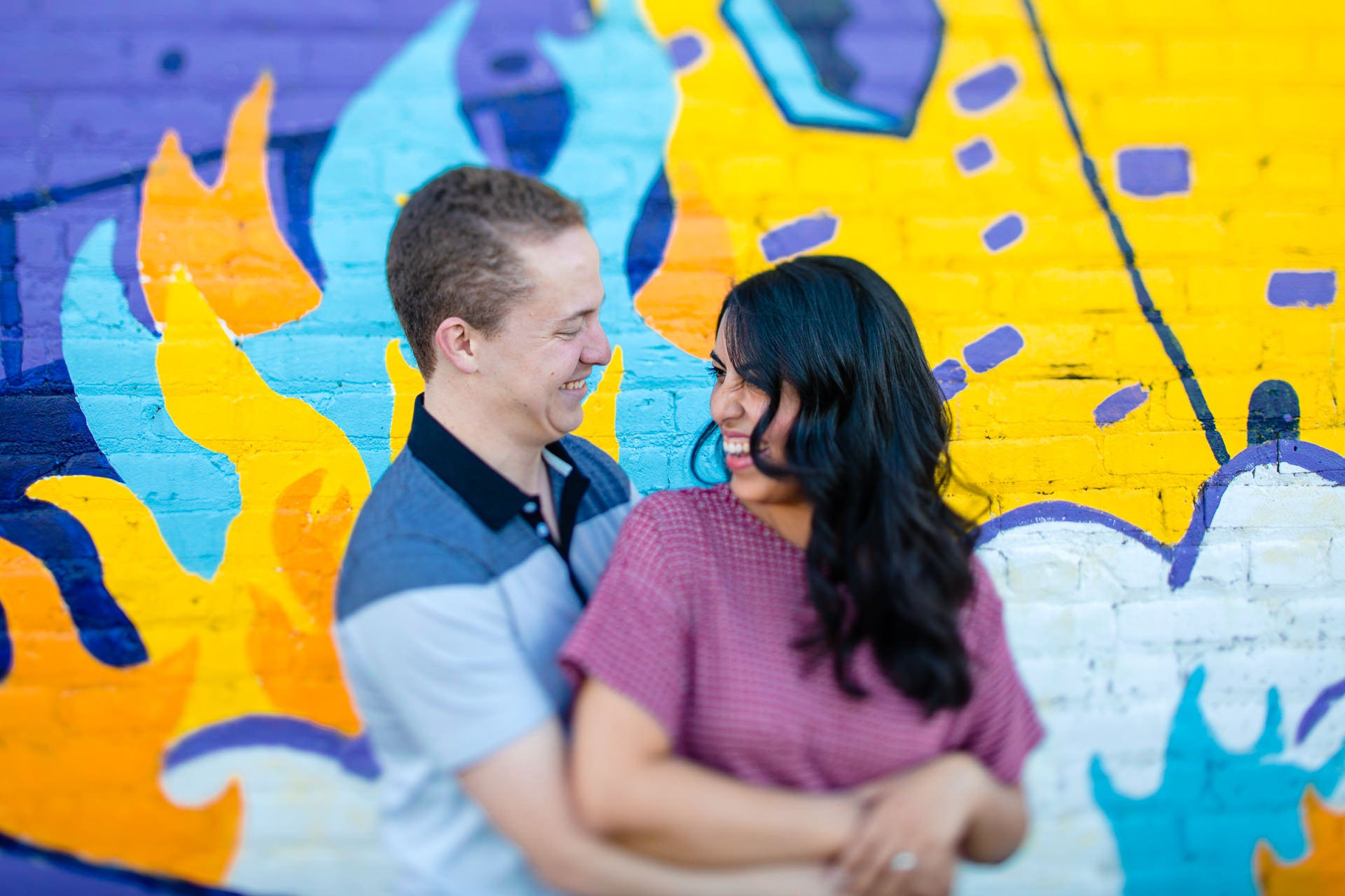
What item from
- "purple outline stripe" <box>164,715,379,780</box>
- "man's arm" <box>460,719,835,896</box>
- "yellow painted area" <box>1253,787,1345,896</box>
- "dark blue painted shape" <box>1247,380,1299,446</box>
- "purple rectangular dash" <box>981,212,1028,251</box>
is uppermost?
"purple rectangular dash" <box>981,212,1028,251</box>

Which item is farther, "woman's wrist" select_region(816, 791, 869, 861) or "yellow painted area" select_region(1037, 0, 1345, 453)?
"yellow painted area" select_region(1037, 0, 1345, 453)

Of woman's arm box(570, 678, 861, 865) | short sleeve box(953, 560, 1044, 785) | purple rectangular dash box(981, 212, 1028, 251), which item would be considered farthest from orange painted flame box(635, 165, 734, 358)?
woman's arm box(570, 678, 861, 865)

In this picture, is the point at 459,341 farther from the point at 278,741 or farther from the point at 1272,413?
the point at 1272,413

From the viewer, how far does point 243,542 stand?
211 cm

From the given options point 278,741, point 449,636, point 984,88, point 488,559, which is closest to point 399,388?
point 278,741

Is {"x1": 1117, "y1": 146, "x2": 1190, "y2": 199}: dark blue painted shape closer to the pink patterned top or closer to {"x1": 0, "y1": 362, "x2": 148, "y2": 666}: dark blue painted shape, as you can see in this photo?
the pink patterned top

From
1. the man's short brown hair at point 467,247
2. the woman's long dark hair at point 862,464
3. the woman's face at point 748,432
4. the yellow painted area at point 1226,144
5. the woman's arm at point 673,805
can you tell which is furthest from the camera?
the yellow painted area at point 1226,144

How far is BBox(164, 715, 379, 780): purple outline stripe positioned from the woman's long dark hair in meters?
1.44

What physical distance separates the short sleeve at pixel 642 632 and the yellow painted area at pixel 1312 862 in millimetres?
2015

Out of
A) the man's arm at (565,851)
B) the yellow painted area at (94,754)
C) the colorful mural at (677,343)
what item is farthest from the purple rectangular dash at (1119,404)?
the yellow painted area at (94,754)

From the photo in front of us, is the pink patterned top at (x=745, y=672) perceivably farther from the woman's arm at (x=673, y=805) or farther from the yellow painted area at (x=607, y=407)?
the yellow painted area at (x=607, y=407)

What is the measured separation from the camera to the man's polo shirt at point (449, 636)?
1113 mm

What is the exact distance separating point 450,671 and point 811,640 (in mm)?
471

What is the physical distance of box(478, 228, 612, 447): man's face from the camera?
4.80 ft
